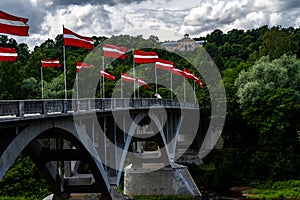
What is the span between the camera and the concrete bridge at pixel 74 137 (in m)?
16.2

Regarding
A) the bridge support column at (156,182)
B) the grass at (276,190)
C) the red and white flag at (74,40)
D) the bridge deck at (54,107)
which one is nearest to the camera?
the bridge deck at (54,107)

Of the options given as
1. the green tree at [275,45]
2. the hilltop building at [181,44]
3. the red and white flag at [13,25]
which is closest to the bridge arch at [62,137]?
the red and white flag at [13,25]

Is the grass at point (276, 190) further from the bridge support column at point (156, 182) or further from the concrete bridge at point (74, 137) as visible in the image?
the concrete bridge at point (74, 137)

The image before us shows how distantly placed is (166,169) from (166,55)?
68460mm

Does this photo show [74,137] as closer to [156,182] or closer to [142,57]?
[142,57]

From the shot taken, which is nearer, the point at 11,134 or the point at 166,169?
the point at 11,134

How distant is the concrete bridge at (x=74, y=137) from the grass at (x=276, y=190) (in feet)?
46.8

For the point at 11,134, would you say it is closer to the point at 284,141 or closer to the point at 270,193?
the point at 270,193

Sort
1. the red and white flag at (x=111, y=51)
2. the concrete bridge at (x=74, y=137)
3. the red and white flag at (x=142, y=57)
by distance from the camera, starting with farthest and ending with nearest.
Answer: the red and white flag at (x=142, y=57) → the red and white flag at (x=111, y=51) → the concrete bridge at (x=74, y=137)

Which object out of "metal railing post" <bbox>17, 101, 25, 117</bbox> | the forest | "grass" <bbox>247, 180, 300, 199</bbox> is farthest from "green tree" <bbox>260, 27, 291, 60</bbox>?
"metal railing post" <bbox>17, 101, 25, 117</bbox>

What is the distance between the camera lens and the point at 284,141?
180ft

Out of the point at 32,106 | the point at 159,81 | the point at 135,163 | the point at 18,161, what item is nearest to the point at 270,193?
the point at 135,163

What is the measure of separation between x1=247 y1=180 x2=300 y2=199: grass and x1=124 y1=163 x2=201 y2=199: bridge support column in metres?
6.83

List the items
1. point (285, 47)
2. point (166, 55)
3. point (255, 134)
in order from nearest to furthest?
point (255, 134), point (285, 47), point (166, 55)
